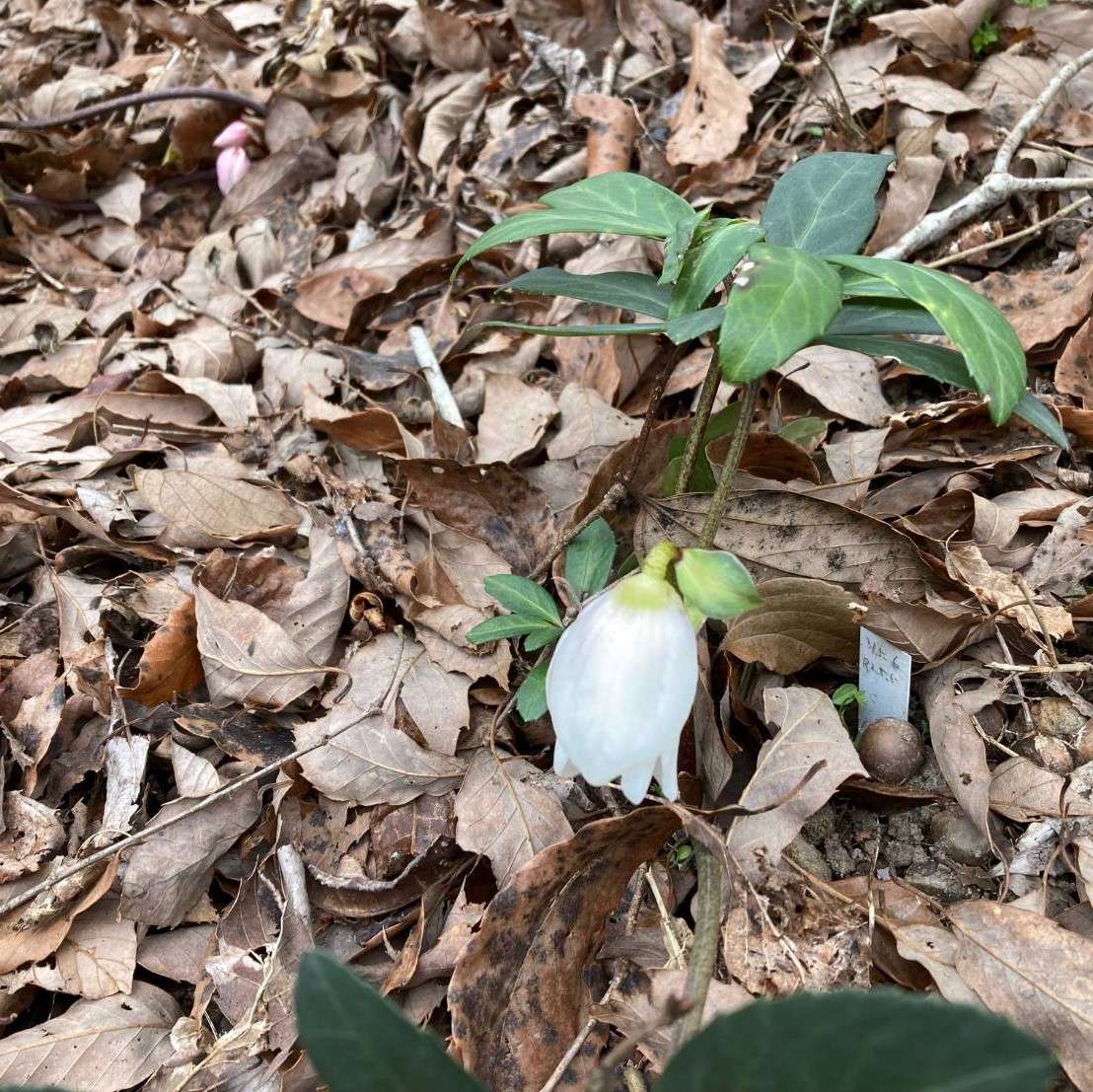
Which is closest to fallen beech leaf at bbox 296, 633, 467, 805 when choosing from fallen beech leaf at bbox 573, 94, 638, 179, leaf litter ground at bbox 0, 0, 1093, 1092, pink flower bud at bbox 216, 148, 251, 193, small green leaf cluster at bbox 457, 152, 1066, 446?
leaf litter ground at bbox 0, 0, 1093, 1092

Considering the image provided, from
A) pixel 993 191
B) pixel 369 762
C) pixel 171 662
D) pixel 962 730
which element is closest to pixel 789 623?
pixel 962 730

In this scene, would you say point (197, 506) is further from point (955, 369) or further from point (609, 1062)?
point (609, 1062)

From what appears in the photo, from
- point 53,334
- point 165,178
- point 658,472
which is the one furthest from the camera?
point 165,178

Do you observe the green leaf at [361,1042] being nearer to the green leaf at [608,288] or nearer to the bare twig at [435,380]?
the green leaf at [608,288]

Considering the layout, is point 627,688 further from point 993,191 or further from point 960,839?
point 993,191

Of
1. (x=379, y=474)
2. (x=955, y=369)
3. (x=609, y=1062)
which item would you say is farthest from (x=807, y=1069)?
(x=379, y=474)

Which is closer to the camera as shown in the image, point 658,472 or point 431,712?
point 431,712
